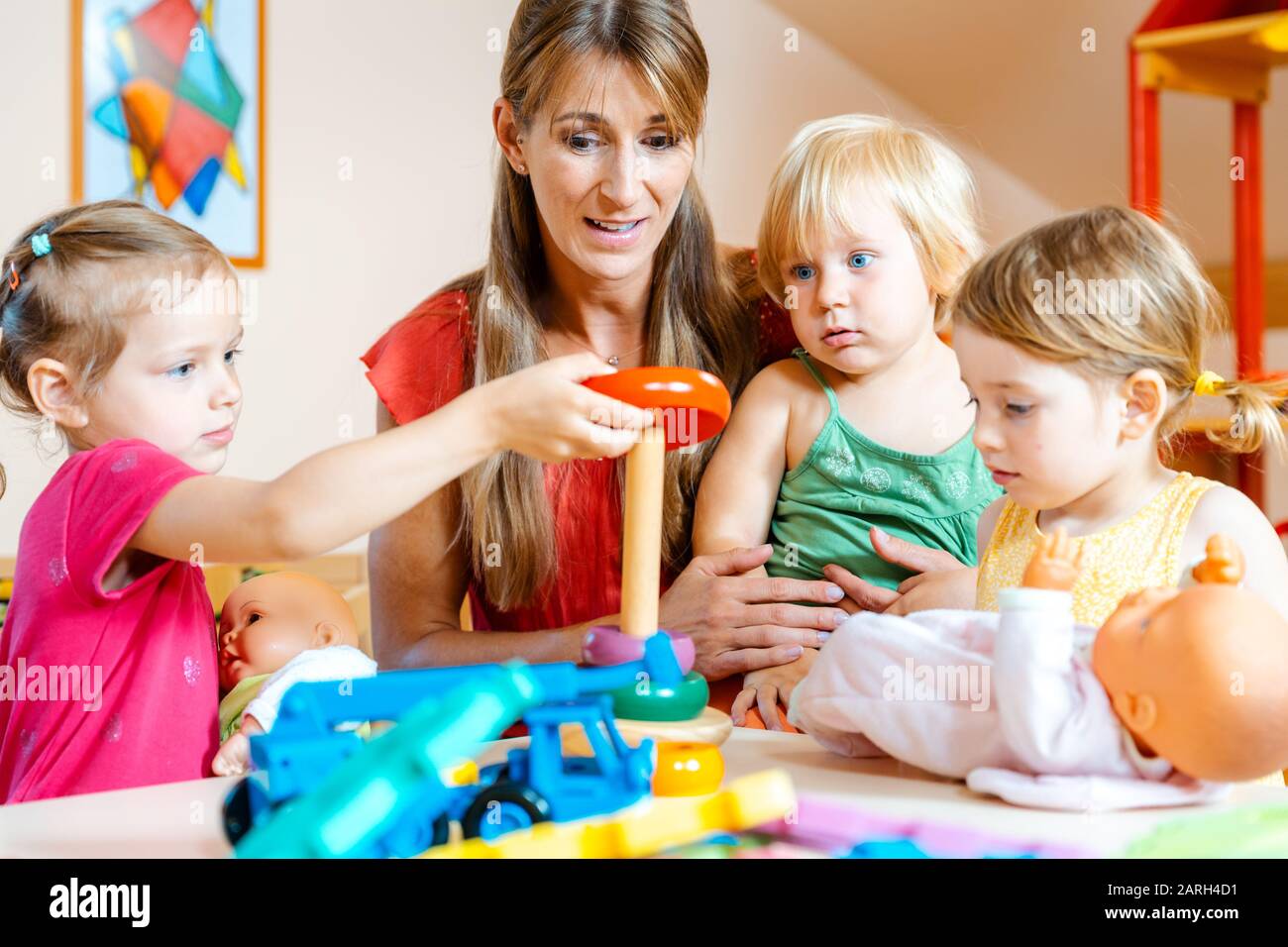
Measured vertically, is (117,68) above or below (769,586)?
above

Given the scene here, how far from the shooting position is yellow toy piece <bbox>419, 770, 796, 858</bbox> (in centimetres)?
62

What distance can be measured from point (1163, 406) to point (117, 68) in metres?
2.53

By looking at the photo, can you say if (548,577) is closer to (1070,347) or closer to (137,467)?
(137,467)

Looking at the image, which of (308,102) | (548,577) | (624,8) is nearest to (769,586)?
(548,577)

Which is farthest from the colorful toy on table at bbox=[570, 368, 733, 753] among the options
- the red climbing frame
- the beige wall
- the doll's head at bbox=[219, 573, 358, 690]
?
the beige wall

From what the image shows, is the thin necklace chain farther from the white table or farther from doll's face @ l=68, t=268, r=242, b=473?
the white table

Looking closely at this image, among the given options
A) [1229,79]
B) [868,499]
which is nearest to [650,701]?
[868,499]

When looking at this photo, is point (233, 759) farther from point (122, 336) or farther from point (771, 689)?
point (771, 689)

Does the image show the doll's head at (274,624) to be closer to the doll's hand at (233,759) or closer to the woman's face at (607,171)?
the doll's hand at (233,759)

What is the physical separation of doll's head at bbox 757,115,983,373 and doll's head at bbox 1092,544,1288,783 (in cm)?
66

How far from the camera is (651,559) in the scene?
85 cm

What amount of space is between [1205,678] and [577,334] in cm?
99

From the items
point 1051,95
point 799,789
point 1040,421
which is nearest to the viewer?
point 799,789

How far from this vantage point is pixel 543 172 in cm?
138
